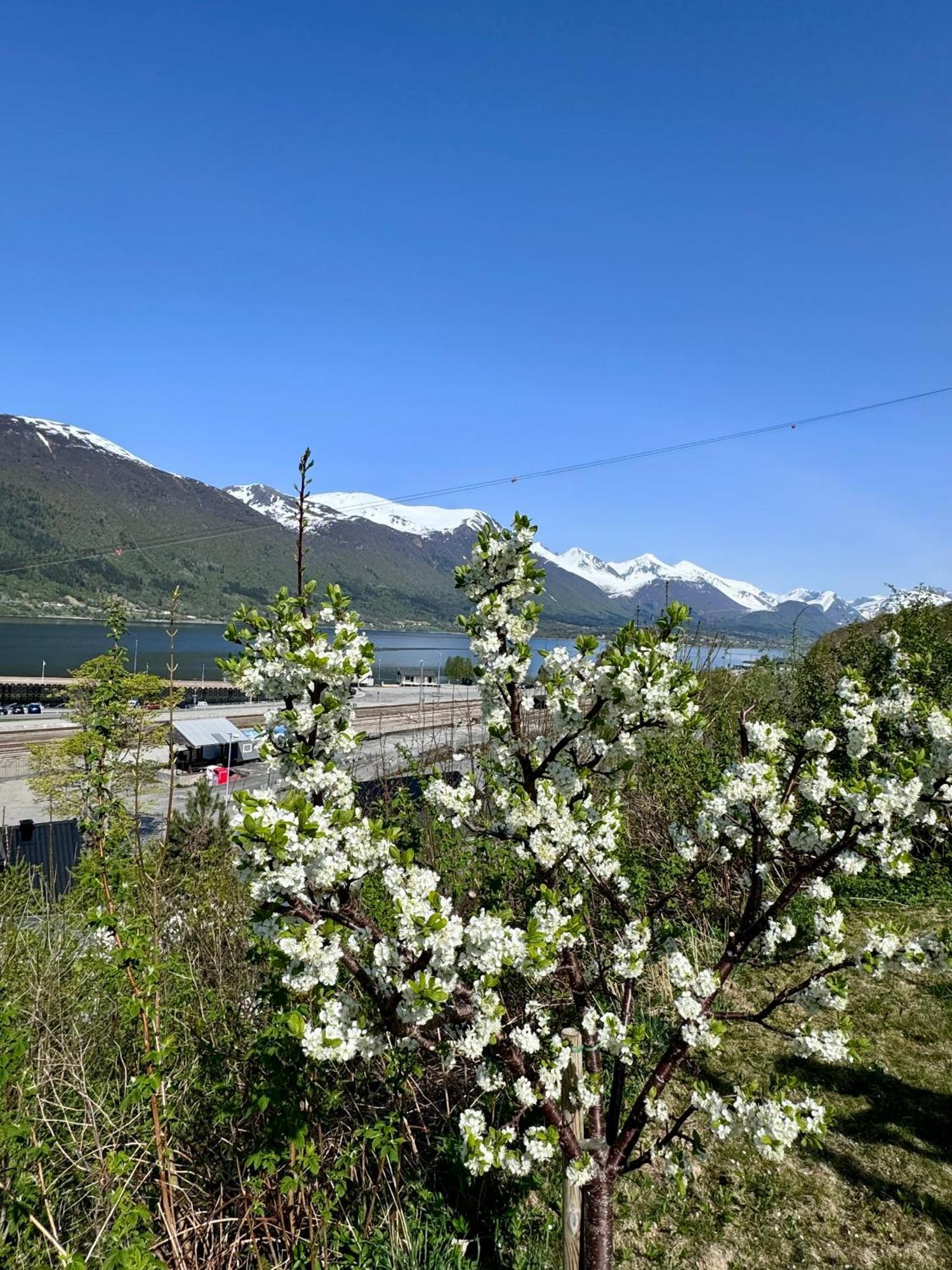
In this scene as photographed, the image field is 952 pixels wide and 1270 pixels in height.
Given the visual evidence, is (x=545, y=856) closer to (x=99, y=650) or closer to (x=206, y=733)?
(x=206, y=733)

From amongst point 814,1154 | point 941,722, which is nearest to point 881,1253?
point 814,1154

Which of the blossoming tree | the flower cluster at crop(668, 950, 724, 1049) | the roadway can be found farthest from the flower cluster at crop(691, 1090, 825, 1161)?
the roadway

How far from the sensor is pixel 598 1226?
307 centimetres

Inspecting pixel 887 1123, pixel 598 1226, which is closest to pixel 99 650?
pixel 887 1123

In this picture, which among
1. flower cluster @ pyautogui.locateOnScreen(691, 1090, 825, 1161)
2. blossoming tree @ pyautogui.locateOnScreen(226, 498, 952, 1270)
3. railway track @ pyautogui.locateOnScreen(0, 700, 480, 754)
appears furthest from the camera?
railway track @ pyautogui.locateOnScreen(0, 700, 480, 754)

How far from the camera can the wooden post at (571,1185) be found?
3.02 m

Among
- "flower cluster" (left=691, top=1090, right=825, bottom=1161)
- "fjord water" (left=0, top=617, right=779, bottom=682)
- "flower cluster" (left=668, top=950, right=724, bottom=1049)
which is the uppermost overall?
"flower cluster" (left=668, top=950, right=724, bottom=1049)

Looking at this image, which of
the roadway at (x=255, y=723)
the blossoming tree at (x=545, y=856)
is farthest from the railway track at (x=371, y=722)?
the blossoming tree at (x=545, y=856)

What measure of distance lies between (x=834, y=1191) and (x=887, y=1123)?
3.06ft

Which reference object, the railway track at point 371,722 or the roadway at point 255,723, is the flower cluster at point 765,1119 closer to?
the roadway at point 255,723

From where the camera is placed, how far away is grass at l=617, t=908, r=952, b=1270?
3775 mm

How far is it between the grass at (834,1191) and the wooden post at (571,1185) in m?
0.84

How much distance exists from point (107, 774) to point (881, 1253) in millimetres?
4869

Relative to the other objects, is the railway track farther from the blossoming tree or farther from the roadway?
the blossoming tree
